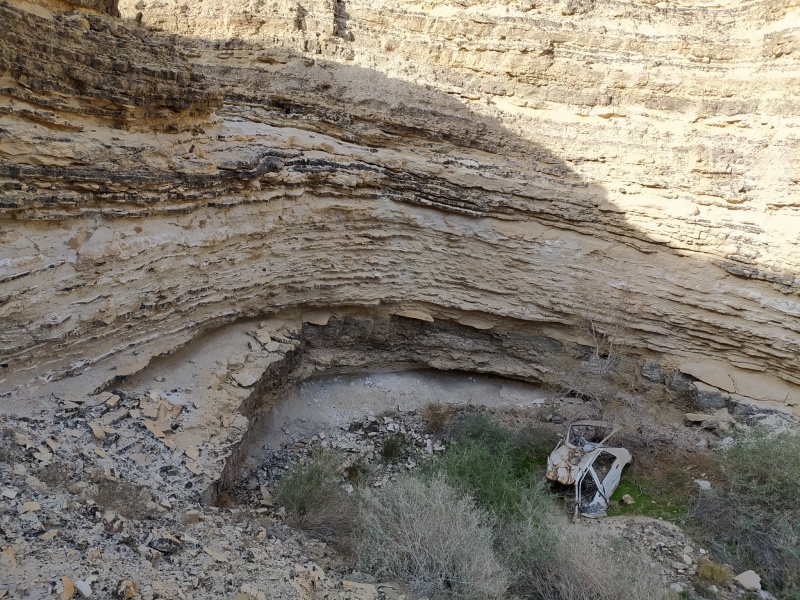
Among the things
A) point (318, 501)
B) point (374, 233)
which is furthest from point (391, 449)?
point (374, 233)

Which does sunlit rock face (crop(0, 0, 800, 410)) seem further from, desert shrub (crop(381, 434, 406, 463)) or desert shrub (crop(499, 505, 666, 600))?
desert shrub (crop(499, 505, 666, 600))

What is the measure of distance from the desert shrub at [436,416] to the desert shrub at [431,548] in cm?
263

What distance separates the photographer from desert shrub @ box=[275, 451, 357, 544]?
560cm

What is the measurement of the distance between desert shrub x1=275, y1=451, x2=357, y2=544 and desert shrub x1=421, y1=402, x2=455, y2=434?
1964mm

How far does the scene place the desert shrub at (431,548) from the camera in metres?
4.54

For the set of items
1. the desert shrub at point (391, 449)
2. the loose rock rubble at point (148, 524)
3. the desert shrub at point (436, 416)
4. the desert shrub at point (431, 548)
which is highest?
the loose rock rubble at point (148, 524)

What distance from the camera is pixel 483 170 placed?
840 centimetres

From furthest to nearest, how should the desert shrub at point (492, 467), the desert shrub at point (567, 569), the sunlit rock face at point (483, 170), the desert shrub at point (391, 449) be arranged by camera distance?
the desert shrub at point (391, 449)
the sunlit rock face at point (483, 170)
the desert shrub at point (492, 467)
the desert shrub at point (567, 569)

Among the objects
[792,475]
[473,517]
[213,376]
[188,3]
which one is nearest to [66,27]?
[213,376]

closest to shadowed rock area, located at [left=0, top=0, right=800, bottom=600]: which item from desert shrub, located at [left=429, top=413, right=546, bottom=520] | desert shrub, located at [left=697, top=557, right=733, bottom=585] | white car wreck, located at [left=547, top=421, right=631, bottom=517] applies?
desert shrub, located at [left=697, top=557, right=733, bottom=585]

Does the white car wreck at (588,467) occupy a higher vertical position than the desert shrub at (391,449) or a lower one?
higher

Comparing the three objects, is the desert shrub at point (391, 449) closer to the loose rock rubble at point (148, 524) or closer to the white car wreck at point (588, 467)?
the loose rock rubble at point (148, 524)

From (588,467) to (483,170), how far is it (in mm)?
4347

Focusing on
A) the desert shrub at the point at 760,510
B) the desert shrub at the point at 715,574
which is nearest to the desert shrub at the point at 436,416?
the desert shrub at the point at 760,510
